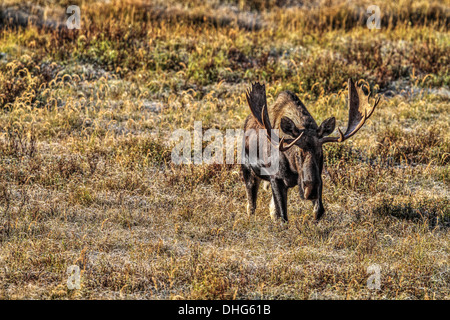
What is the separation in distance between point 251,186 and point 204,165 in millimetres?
1525

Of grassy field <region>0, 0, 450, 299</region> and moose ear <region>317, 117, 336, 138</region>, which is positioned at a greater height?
moose ear <region>317, 117, 336, 138</region>

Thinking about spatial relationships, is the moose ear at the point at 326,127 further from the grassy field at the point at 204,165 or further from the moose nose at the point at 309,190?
the grassy field at the point at 204,165

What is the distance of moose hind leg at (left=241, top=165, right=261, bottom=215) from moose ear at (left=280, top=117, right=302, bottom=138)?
3.93 feet

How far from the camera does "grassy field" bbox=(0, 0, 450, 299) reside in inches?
235

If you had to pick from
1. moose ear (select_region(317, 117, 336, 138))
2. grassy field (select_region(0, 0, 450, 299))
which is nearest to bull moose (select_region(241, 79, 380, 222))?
moose ear (select_region(317, 117, 336, 138))

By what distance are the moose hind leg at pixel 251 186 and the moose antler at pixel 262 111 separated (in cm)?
86

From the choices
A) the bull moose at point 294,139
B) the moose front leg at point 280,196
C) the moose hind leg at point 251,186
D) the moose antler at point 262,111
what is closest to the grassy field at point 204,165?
the moose hind leg at point 251,186

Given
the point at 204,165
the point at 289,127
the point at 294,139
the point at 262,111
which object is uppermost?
the point at 262,111

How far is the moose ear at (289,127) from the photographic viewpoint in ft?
20.0

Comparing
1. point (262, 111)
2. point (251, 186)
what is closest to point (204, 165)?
point (251, 186)

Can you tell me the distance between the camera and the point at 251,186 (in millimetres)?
7391

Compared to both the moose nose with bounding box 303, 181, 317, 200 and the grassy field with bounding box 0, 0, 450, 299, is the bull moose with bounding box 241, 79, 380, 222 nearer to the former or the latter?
the moose nose with bounding box 303, 181, 317, 200

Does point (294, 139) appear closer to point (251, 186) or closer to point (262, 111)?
point (262, 111)

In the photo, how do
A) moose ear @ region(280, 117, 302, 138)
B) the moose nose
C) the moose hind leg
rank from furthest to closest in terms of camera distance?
the moose hind leg → moose ear @ region(280, 117, 302, 138) → the moose nose
